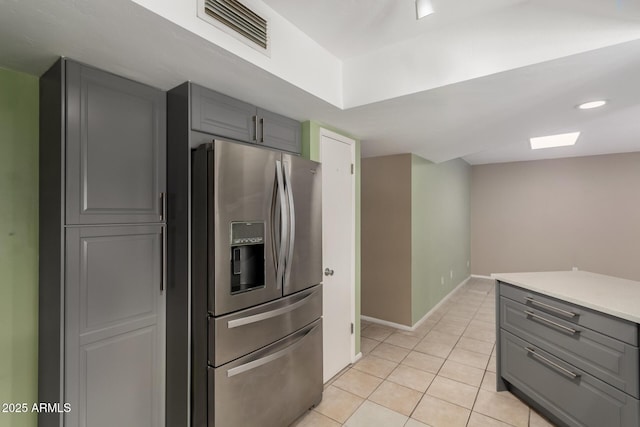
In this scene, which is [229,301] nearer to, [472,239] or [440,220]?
[440,220]

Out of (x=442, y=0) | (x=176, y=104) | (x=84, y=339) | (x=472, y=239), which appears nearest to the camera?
(x=84, y=339)

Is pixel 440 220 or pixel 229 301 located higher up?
pixel 440 220

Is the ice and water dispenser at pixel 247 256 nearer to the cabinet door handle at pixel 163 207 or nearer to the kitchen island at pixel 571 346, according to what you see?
the cabinet door handle at pixel 163 207

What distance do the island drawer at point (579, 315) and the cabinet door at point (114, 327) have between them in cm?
248

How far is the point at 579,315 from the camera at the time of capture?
1.79 m

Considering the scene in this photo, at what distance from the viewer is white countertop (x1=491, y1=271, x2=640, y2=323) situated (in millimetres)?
1625

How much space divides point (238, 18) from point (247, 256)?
4.13ft

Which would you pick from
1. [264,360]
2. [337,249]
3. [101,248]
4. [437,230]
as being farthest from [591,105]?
[101,248]

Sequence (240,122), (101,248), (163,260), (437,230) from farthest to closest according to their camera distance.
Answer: (437,230), (240,122), (163,260), (101,248)

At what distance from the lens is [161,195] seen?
1.76 meters

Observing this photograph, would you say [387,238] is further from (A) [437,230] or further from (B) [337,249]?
(B) [337,249]

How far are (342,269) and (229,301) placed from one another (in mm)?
1373

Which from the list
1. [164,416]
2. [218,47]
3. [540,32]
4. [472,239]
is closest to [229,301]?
[164,416]

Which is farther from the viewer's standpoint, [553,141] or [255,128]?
[553,141]
